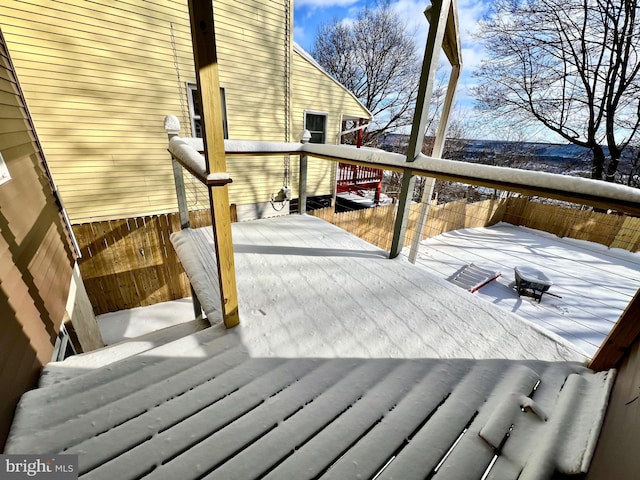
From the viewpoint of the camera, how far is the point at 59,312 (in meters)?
2.55

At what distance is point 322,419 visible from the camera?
1.04 meters

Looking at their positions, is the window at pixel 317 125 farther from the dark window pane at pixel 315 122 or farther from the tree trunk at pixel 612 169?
the tree trunk at pixel 612 169

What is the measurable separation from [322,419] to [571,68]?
1470 cm

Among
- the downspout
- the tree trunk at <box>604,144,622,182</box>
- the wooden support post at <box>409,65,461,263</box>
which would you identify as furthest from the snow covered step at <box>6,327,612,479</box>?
the tree trunk at <box>604,144,622,182</box>

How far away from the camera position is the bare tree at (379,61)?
49.4ft

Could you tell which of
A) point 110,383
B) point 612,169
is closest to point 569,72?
point 612,169

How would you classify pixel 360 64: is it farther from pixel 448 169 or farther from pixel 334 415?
Answer: pixel 334 415

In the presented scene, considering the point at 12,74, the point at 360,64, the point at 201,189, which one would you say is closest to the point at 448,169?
the point at 12,74

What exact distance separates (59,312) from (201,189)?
401 centimetres

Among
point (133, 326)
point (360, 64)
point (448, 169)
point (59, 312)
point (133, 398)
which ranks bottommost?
point (133, 326)

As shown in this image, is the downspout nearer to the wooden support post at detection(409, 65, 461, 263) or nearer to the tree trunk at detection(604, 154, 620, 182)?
A: the wooden support post at detection(409, 65, 461, 263)

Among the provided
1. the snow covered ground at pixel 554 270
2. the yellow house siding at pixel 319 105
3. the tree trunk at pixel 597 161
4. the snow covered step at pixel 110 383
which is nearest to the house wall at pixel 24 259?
the snow covered step at pixel 110 383

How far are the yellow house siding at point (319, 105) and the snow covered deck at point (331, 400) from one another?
634cm

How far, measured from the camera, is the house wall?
1.50 metres
